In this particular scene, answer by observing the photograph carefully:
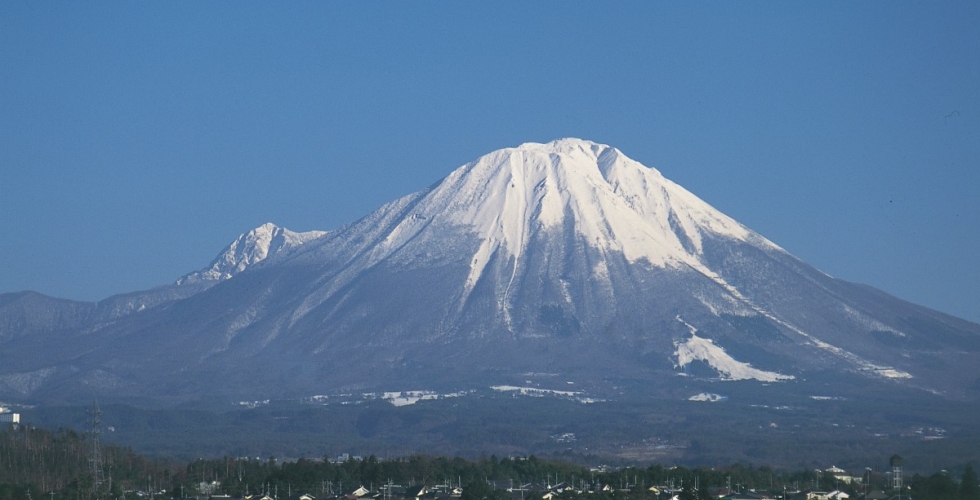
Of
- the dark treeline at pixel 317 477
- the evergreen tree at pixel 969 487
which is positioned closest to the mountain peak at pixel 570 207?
the dark treeline at pixel 317 477

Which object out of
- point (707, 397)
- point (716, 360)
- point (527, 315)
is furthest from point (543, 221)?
point (707, 397)

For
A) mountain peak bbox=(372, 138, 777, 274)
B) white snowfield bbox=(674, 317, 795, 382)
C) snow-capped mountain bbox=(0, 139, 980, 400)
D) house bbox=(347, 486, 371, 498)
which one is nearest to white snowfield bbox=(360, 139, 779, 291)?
mountain peak bbox=(372, 138, 777, 274)

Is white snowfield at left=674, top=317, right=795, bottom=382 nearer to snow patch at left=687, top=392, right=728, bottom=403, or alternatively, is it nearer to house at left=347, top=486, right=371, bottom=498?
snow patch at left=687, top=392, right=728, bottom=403

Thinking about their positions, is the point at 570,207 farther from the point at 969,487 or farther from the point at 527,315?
the point at 969,487

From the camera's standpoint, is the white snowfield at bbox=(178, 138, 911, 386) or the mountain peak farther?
the mountain peak

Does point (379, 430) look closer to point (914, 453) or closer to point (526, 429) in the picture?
point (526, 429)
